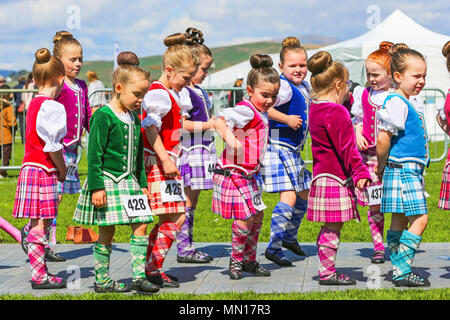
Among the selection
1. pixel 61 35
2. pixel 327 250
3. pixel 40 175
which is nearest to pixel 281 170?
pixel 327 250

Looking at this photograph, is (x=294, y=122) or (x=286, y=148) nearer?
(x=294, y=122)

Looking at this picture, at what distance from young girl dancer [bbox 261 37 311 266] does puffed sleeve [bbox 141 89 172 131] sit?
4.07ft

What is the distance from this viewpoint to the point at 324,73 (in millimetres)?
5707

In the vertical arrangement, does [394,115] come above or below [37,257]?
above

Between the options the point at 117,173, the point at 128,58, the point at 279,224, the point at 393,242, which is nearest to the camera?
the point at 117,173

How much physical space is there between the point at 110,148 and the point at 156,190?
554 millimetres

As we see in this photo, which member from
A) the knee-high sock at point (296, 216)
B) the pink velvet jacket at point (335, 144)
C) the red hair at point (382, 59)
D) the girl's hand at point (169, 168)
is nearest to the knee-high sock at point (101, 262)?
the girl's hand at point (169, 168)

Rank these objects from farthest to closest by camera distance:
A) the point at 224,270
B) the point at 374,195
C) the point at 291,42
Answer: the point at 291,42, the point at 374,195, the point at 224,270

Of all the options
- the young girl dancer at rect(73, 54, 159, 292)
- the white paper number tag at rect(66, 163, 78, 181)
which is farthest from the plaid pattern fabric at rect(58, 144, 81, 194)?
the young girl dancer at rect(73, 54, 159, 292)

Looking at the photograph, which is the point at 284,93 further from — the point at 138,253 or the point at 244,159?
the point at 138,253

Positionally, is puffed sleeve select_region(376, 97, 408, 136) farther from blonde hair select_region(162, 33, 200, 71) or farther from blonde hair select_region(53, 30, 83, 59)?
Answer: blonde hair select_region(53, 30, 83, 59)

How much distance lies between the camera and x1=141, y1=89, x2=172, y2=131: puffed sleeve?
217 inches
